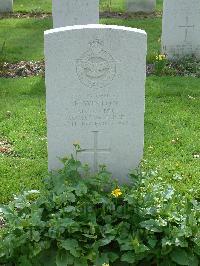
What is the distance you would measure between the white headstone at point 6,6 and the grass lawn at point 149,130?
550 cm

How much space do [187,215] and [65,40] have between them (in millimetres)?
1693

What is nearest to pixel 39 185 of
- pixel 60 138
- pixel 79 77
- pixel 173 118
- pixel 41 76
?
pixel 60 138

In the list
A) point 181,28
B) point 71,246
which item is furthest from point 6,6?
point 71,246

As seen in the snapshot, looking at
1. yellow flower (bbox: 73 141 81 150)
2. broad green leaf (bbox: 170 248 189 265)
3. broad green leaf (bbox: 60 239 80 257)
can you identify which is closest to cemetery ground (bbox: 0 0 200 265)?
yellow flower (bbox: 73 141 81 150)

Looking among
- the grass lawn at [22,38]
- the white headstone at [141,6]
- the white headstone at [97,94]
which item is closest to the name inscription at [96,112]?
the white headstone at [97,94]

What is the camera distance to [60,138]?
4637mm

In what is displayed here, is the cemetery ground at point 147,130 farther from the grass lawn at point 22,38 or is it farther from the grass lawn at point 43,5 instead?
the grass lawn at point 43,5

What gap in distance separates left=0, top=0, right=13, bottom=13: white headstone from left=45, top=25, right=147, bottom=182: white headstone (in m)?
9.19

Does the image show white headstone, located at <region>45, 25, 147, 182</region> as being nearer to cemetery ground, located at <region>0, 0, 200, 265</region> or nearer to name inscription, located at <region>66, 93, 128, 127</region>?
name inscription, located at <region>66, 93, 128, 127</region>

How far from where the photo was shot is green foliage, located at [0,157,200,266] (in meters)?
3.82

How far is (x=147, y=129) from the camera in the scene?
21.1 feet

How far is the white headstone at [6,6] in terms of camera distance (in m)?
13.1

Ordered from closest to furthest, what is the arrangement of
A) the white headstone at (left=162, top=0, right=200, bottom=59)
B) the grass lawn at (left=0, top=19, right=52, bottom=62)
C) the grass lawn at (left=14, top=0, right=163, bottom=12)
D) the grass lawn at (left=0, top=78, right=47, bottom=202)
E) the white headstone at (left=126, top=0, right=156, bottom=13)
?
the grass lawn at (left=0, top=78, right=47, bottom=202)
the white headstone at (left=162, top=0, right=200, bottom=59)
the grass lawn at (left=0, top=19, right=52, bottom=62)
the white headstone at (left=126, top=0, right=156, bottom=13)
the grass lawn at (left=14, top=0, right=163, bottom=12)

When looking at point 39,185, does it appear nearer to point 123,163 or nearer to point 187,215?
point 123,163
